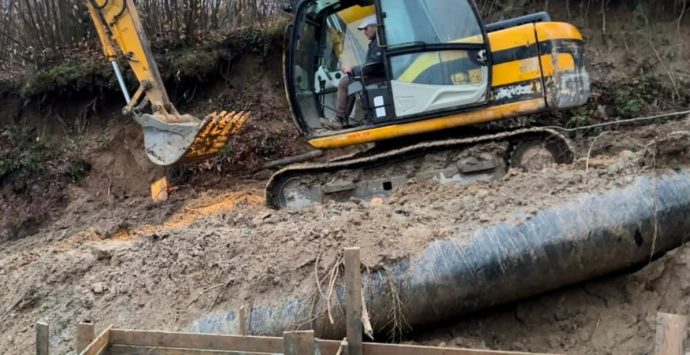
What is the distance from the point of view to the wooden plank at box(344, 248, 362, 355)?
140 inches

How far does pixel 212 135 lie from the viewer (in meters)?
8.16

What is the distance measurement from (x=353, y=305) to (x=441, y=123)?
12.3ft

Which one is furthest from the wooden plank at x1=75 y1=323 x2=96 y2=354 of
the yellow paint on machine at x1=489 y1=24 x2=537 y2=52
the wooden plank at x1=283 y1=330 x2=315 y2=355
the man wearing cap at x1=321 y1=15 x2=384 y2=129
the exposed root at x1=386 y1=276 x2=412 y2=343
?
the yellow paint on machine at x1=489 y1=24 x2=537 y2=52

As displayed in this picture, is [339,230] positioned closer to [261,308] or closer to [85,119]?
[261,308]

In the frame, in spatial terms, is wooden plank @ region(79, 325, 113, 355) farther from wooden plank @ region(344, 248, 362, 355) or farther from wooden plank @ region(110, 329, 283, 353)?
wooden plank @ region(344, 248, 362, 355)

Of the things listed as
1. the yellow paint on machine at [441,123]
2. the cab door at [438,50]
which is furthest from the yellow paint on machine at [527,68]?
the yellow paint on machine at [441,123]

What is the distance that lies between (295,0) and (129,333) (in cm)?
519

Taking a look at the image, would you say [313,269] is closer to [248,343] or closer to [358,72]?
[248,343]

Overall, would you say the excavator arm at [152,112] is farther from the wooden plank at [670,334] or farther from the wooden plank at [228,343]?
the wooden plank at [670,334]

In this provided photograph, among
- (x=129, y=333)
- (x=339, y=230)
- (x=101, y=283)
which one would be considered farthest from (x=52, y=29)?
(x=129, y=333)

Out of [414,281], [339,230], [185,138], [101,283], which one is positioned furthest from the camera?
[185,138]

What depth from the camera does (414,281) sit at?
456 centimetres

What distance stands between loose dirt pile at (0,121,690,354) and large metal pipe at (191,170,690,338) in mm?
140

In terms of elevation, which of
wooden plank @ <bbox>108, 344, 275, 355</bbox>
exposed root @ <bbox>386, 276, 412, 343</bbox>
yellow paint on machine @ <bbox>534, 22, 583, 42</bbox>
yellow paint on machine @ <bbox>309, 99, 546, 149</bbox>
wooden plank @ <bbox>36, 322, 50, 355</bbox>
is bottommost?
exposed root @ <bbox>386, 276, 412, 343</bbox>
